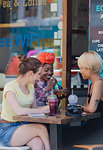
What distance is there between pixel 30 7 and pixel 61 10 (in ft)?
2.11

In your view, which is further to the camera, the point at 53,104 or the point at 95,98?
the point at 95,98

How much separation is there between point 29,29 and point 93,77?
2.63 metres

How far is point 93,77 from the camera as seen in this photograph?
153 inches

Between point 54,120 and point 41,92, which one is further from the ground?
point 54,120

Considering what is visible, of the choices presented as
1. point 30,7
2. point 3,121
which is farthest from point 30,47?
point 3,121

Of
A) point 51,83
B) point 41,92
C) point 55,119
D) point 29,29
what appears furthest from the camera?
point 29,29

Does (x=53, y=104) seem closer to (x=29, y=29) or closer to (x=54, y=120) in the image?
(x=54, y=120)

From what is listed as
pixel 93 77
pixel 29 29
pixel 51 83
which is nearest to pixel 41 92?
pixel 51 83

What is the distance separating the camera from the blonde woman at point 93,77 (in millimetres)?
3688

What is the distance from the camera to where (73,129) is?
172 inches

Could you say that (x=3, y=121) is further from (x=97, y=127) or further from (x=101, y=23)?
(x=101, y=23)

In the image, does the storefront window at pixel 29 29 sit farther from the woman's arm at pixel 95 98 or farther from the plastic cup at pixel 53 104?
the plastic cup at pixel 53 104

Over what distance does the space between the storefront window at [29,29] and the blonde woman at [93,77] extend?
1.98 meters

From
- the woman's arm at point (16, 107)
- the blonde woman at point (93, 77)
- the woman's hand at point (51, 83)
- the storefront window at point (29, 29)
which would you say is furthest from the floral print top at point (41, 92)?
the storefront window at point (29, 29)
